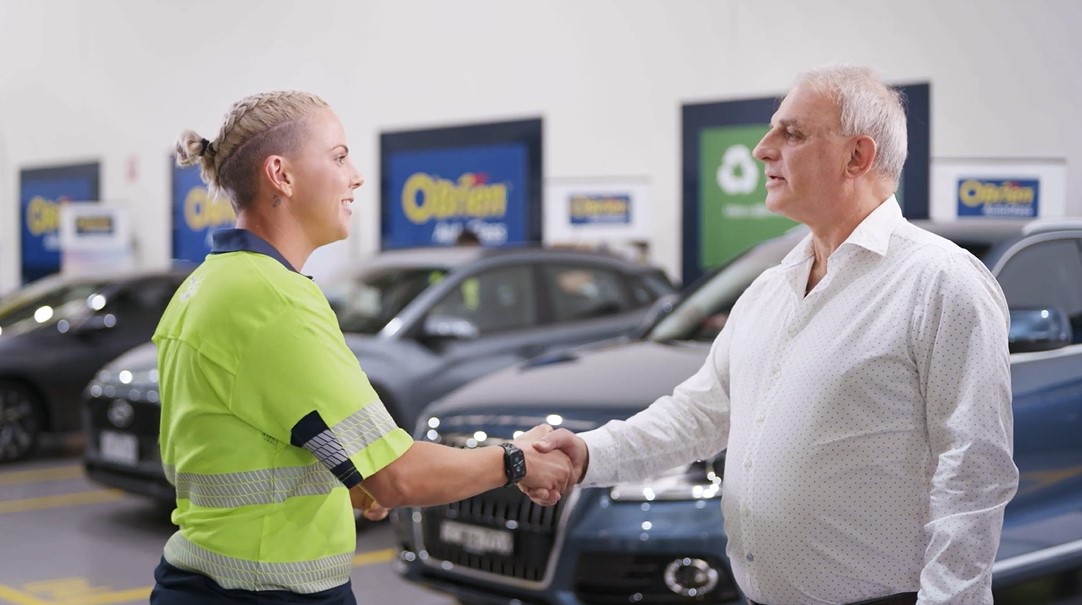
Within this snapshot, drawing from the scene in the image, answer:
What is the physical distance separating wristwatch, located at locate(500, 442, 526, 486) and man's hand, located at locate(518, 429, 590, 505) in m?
0.17

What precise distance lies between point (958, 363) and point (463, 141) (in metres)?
11.7

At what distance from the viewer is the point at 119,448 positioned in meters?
7.20

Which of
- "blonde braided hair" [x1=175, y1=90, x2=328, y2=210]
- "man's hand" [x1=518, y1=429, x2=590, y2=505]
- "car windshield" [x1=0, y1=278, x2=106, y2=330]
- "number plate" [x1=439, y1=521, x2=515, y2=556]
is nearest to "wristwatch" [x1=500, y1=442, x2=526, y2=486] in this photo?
"man's hand" [x1=518, y1=429, x2=590, y2=505]

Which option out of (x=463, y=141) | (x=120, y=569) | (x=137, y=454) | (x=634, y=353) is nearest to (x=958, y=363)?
(x=634, y=353)

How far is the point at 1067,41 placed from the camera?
9.76 metres

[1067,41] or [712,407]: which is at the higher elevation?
[1067,41]

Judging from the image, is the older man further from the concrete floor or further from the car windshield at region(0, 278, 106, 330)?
the car windshield at region(0, 278, 106, 330)

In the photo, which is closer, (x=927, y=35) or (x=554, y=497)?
(x=554, y=497)

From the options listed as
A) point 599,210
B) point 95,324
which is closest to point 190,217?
point 599,210

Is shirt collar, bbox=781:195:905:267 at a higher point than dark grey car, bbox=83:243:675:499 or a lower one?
higher

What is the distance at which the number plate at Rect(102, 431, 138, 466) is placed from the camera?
7.10 metres

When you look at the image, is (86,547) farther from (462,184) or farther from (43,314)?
(462,184)

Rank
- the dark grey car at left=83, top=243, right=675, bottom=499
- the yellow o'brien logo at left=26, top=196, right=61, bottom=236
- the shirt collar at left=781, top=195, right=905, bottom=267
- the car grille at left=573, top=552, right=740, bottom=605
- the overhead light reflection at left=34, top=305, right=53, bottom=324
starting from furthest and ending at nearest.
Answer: the yellow o'brien logo at left=26, top=196, right=61, bottom=236
the overhead light reflection at left=34, top=305, right=53, bottom=324
the dark grey car at left=83, top=243, right=675, bottom=499
the car grille at left=573, top=552, right=740, bottom=605
the shirt collar at left=781, top=195, right=905, bottom=267

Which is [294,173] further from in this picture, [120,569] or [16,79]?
[16,79]
